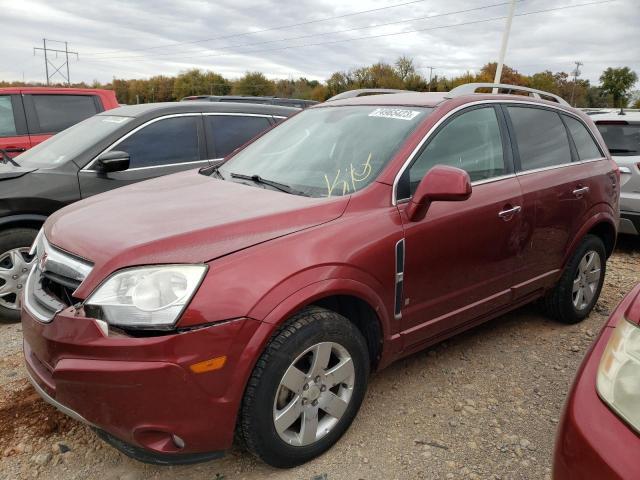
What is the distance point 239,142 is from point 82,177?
5.06 feet

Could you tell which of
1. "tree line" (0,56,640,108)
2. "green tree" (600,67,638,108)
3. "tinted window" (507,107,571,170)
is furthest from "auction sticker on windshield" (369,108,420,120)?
"green tree" (600,67,638,108)

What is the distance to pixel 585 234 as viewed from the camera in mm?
3783

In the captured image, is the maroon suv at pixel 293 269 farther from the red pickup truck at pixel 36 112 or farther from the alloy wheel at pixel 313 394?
the red pickup truck at pixel 36 112

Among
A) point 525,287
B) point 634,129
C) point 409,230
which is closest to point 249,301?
point 409,230

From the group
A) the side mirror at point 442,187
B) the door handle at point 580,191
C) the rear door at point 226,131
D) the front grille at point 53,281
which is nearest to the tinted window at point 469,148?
the side mirror at point 442,187

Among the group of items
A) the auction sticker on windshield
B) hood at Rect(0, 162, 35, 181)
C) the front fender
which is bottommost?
the front fender

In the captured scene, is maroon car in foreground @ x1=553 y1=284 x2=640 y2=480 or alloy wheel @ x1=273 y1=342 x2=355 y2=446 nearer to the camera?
maroon car in foreground @ x1=553 y1=284 x2=640 y2=480

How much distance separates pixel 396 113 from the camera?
295cm

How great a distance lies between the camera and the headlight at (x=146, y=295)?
6.16ft

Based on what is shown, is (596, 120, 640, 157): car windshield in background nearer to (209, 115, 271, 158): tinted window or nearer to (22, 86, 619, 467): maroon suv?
(22, 86, 619, 467): maroon suv

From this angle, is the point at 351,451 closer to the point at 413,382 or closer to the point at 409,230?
the point at 413,382

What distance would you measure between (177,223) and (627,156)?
5.75 metres

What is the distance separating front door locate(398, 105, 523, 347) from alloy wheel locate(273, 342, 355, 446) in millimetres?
481

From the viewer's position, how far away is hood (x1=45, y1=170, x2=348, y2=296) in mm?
2000
